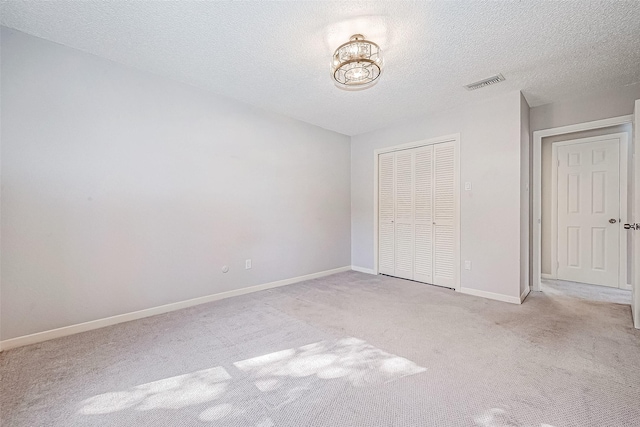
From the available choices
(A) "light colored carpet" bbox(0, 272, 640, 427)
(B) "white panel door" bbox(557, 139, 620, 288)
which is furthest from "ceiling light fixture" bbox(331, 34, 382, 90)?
(B) "white panel door" bbox(557, 139, 620, 288)

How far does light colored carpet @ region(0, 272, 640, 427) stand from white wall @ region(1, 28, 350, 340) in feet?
1.39

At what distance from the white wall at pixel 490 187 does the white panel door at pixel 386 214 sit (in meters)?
0.76

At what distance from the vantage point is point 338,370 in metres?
1.81

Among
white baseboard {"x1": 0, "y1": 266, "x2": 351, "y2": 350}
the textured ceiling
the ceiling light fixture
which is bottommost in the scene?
white baseboard {"x1": 0, "y1": 266, "x2": 351, "y2": 350}

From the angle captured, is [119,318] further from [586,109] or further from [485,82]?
[586,109]

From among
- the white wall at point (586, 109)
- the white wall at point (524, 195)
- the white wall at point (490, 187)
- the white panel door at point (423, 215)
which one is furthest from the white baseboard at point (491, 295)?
the white wall at point (586, 109)

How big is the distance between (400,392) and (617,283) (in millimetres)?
4054

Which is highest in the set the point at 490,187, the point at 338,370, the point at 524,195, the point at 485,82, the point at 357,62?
the point at 485,82

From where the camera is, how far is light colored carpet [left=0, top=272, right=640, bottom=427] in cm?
142

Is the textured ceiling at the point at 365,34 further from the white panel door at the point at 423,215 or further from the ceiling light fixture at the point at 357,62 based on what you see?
the white panel door at the point at 423,215

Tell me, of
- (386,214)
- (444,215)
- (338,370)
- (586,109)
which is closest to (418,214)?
(444,215)

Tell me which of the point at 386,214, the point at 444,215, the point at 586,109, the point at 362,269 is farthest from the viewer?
the point at 362,269

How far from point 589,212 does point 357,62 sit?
4053 mm

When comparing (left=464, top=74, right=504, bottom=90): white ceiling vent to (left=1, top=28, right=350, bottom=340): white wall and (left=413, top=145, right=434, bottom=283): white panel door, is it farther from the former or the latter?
(left=1, top=28, right=350, bottom=340): white wall
